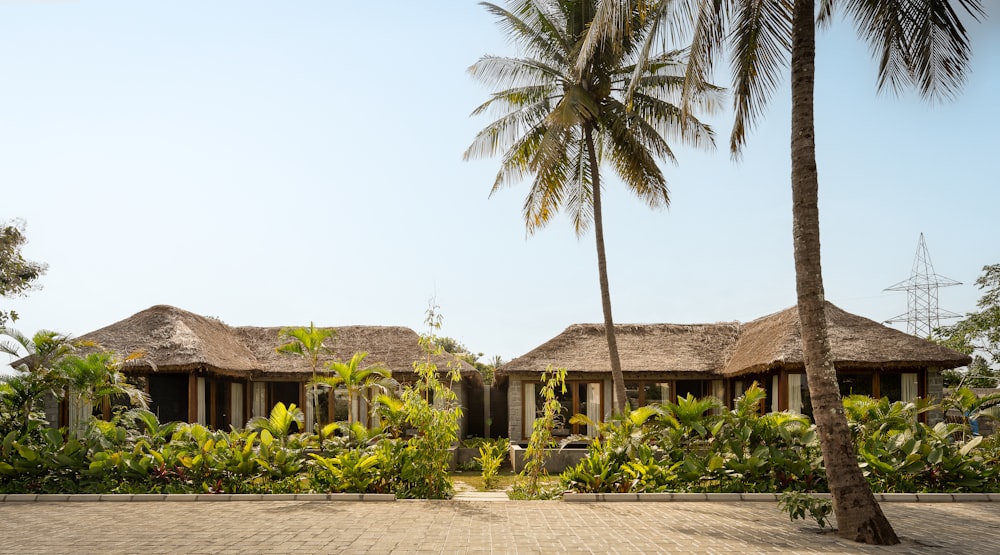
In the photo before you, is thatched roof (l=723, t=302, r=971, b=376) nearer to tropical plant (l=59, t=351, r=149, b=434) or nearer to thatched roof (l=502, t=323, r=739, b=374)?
thatched roof (l=502, t=323, r=739, b=374)

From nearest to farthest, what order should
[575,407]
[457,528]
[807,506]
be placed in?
[807,506] < [457,528] < [575,407]

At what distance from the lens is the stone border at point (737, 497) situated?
9852mm

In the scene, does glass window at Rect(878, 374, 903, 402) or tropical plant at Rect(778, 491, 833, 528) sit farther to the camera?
glass window at Rect(878, 374, 903, 402)

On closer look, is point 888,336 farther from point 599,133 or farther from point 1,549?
point 1,549

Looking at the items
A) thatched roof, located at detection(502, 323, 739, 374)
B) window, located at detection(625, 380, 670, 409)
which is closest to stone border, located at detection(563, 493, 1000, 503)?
thatched roof, located at detection(502, 323, 739, 374)

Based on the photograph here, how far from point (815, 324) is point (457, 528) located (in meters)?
4.15

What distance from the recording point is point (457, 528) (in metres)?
8.06

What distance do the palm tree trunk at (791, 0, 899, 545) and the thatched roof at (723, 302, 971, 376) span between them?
8.27 metres

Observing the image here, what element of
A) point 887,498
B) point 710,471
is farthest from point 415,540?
point 887,498

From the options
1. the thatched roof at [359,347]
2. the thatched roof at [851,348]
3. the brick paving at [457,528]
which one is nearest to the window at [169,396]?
the thatched roof at [359,347]

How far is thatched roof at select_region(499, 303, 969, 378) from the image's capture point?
53.2ft

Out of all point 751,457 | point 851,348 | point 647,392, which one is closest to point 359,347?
point 647,392

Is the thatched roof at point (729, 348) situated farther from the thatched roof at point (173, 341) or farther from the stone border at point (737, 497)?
the thatched roof at point (173, 341)

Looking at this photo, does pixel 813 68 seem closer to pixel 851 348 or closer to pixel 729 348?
pixel 851 348
